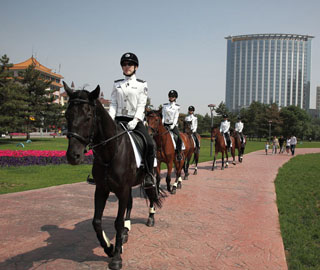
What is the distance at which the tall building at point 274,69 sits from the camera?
16109 cm

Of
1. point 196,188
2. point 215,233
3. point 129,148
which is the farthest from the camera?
point 196,188

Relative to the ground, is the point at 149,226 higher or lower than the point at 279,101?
lower

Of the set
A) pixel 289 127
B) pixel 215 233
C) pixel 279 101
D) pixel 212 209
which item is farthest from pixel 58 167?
pixel 279 101

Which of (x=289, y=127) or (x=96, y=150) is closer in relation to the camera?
(x=96, y=150)

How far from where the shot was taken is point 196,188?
1032 cm

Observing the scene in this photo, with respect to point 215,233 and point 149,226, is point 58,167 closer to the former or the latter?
point 149,226

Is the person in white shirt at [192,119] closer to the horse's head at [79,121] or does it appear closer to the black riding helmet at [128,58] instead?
the black riding helmet at [128,58]

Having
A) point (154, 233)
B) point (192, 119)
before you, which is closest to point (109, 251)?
point (154, 233)

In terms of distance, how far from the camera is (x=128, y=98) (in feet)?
15.7

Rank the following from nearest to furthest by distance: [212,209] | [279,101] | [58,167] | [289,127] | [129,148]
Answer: [129,148]
[212,209]
[58,167]
[289,127]
[279,101]

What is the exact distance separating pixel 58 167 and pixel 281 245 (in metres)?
12.4

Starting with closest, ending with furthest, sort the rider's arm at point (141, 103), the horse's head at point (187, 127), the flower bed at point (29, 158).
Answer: the rider's arm at point (141, 103) < the horse's head at point (187, 127) < the flower bed at point (29, 158)

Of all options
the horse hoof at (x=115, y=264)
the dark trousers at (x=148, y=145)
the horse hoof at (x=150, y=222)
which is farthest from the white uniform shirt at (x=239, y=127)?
the horse hoof at (x=115, y=264)

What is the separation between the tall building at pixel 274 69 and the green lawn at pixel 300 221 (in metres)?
161
